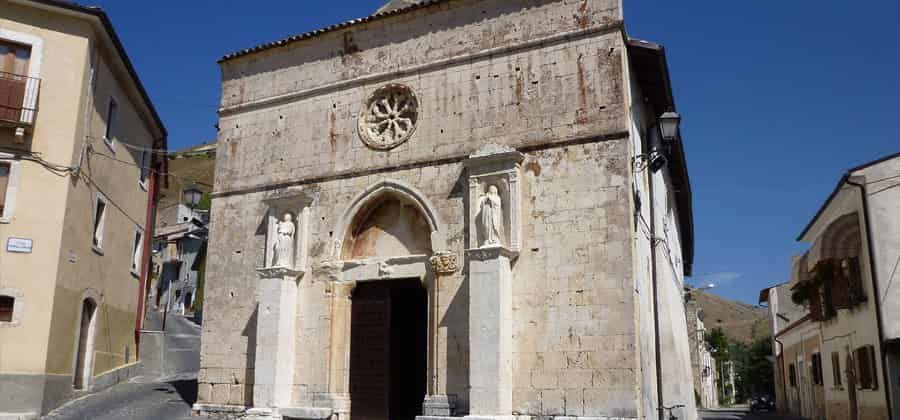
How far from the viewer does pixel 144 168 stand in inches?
846

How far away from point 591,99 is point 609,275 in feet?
10.1

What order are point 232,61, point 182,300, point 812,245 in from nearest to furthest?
point 232,61 < point 812,245 < point 182,300

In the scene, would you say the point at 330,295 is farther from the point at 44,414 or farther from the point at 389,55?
the point at 44,414

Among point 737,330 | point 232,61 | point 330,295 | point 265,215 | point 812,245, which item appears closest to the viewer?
point 330,295

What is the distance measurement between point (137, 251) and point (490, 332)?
13789mm

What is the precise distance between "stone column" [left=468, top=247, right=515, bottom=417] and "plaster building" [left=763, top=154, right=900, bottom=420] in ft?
32.7

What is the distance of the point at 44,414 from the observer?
46.5 ft

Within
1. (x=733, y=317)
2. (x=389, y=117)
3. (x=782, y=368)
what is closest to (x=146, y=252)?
(x=389, y=117)

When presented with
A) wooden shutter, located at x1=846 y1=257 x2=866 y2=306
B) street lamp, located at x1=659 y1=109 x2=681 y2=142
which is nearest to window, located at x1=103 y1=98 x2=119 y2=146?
street lamp, located at x1=659 y1=109 x2=681 y2=142

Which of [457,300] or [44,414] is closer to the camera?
[457,300]

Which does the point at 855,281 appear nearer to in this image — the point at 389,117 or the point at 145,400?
the point at 389,117

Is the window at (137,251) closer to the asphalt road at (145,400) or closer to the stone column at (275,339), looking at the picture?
the asphalt road at (145,400)

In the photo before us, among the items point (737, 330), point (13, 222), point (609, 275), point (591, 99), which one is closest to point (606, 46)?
point (591, 99)

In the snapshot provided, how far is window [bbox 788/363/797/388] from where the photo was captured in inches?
1285
